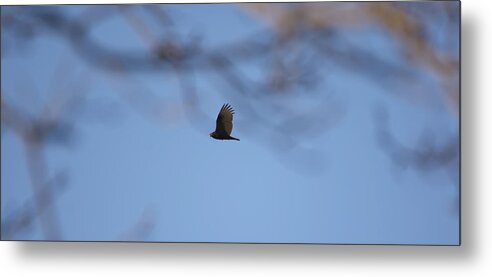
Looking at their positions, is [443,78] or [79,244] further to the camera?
[79,244]

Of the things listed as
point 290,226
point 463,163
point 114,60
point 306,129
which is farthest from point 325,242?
point 114,60

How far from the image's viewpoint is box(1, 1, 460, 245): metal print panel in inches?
102

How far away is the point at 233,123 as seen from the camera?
264 cm

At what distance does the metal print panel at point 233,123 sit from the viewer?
2.59 meters

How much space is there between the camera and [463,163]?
2.64 metres

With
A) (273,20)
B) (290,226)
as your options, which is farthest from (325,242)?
(273,20)

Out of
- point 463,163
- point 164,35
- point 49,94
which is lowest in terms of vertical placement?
point 463,163

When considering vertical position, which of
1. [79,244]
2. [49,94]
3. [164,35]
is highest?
[164,35]

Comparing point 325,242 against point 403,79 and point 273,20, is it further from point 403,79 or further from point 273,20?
point 273,20

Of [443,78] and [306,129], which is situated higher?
[443,78]

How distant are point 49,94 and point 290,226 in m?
0.95

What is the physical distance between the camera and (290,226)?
2.62 metres

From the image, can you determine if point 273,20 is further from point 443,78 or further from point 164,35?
point 443,78

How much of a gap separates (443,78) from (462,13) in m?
0.26
